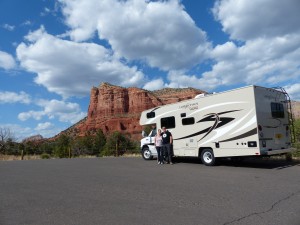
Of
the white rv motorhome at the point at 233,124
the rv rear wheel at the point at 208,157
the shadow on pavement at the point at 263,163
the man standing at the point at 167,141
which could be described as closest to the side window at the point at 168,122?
the white rv motorhome at the point at 233,124

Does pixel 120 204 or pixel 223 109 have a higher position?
pixel 223 109

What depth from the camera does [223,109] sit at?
43.5 feet

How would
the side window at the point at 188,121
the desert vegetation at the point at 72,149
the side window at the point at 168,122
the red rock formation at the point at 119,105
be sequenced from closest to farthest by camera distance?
1. the side window at the point at 188,121
2. the side window at the point at 168,122
3. the desert vegetation at the point at 72,149
4. the red rock formation at the point at 119,105

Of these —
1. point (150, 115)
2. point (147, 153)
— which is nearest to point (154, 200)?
point (150, 115)

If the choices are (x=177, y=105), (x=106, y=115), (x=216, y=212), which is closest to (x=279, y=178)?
(x=216, y=212)

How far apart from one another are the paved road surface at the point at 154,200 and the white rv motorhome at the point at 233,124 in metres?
2.48

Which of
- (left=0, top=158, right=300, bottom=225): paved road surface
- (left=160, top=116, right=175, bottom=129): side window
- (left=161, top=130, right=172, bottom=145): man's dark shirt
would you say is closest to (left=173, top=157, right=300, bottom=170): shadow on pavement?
(left=160, top=116, right=175, bottom=129): side window

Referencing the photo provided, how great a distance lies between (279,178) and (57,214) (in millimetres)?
7026

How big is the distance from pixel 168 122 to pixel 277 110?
5.25m

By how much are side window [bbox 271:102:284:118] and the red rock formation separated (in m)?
92.6

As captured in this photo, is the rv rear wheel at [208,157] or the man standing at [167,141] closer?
the rv rear wheel at [208,157]

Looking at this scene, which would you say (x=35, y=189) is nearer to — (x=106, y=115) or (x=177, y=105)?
(x=177, y=105)

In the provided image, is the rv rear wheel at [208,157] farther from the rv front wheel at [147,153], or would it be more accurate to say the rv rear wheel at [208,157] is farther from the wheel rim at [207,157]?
the rv front wheel at [147,153]

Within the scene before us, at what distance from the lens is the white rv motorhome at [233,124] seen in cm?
1220
